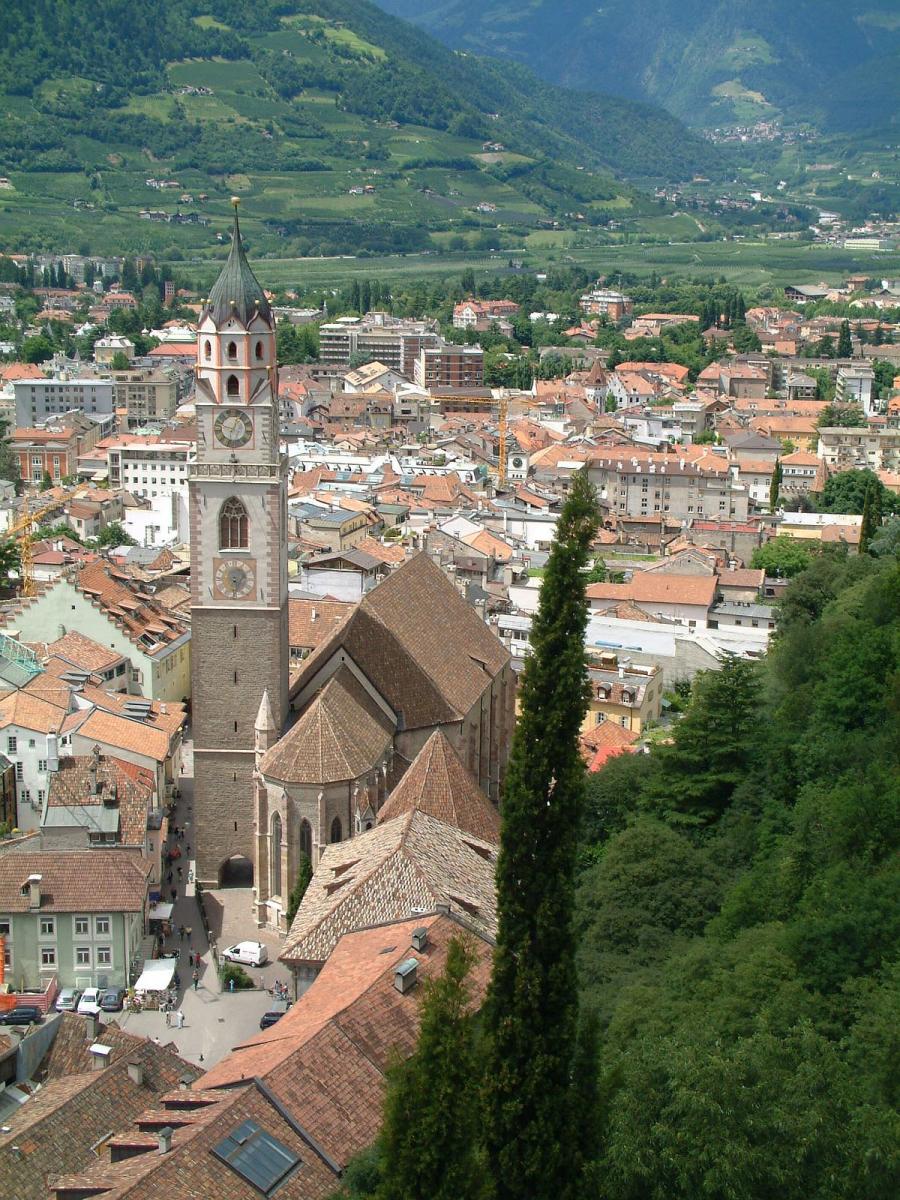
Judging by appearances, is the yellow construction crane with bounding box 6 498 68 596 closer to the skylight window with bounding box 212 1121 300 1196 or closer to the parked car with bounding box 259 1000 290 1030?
the parked car with bounding box 259 1000 290 1030

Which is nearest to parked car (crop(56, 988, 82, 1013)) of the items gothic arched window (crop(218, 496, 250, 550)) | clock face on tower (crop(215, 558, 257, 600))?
clock face on tower (crop(215, 558, 257, 600))

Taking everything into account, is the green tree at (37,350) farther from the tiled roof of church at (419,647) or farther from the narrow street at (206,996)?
the narrow street at (206,996)

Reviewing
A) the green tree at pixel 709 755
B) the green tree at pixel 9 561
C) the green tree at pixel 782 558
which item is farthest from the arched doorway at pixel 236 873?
the green tree at pixel 782 558

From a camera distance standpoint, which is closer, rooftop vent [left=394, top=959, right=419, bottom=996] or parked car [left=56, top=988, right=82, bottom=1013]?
rooftop vent [left=394, top=959, right=419, bottom=996]

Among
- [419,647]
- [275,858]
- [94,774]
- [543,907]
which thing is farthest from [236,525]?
[543,907]

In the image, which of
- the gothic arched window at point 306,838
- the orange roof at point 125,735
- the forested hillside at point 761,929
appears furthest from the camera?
the orange roof at point 125,735

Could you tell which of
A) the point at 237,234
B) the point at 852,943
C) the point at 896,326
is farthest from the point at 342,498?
the point at 896,326
